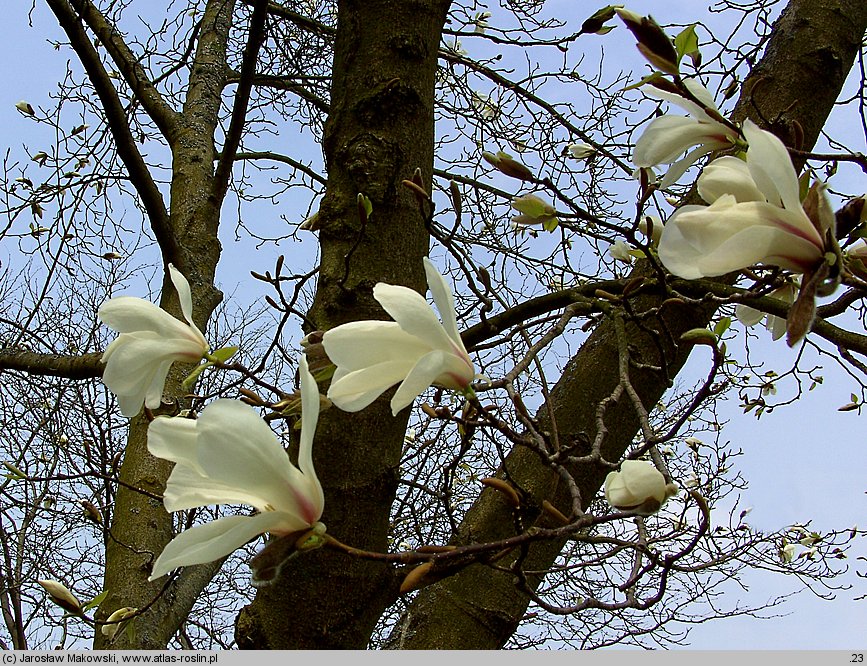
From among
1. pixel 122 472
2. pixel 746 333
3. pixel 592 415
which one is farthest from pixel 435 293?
pixel 746 333

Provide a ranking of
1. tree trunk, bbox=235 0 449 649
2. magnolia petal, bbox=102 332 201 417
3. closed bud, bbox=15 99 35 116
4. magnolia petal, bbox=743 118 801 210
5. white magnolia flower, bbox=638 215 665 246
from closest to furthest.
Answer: magnolia petal, bbox=743 118 801 210
magnolia petal, bbox=102 332 201 417
white magnolia flower, bbox=638 215 665 246
tree trunk, bbox=235 0 449 649
closed bud, bbox=15 99 35 116

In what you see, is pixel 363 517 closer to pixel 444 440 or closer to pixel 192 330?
pixel 192 330

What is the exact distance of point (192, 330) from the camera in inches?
31.6

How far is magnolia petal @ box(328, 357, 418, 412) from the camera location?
1.98 ft

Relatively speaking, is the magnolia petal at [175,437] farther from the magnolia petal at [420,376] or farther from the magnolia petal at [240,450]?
the magnolia petal at [420,376]

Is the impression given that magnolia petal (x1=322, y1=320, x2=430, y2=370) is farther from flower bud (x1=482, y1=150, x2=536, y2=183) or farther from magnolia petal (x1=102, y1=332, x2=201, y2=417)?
flower bud (x1=482, y1=150, x2=536, y2=183)

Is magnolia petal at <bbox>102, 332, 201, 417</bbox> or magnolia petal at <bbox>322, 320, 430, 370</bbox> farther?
magnolia petal at <bbox>102, 332, 201, 417</bbox>

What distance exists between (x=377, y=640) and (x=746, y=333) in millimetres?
2005

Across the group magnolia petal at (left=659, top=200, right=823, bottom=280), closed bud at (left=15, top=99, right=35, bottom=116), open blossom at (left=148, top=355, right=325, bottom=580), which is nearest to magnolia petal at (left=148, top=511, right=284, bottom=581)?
open blossom at (left=148, top=355, right=325, bottom=580)

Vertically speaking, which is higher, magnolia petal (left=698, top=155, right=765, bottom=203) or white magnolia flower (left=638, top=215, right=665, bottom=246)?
white magnolia flower (left=638, top=215, right=665, bottom=246)

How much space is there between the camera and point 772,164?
537 mm

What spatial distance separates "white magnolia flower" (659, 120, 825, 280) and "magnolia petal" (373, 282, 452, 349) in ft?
0.63

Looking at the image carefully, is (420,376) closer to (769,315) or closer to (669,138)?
(669,138)

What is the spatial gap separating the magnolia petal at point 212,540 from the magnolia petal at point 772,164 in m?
0.46
